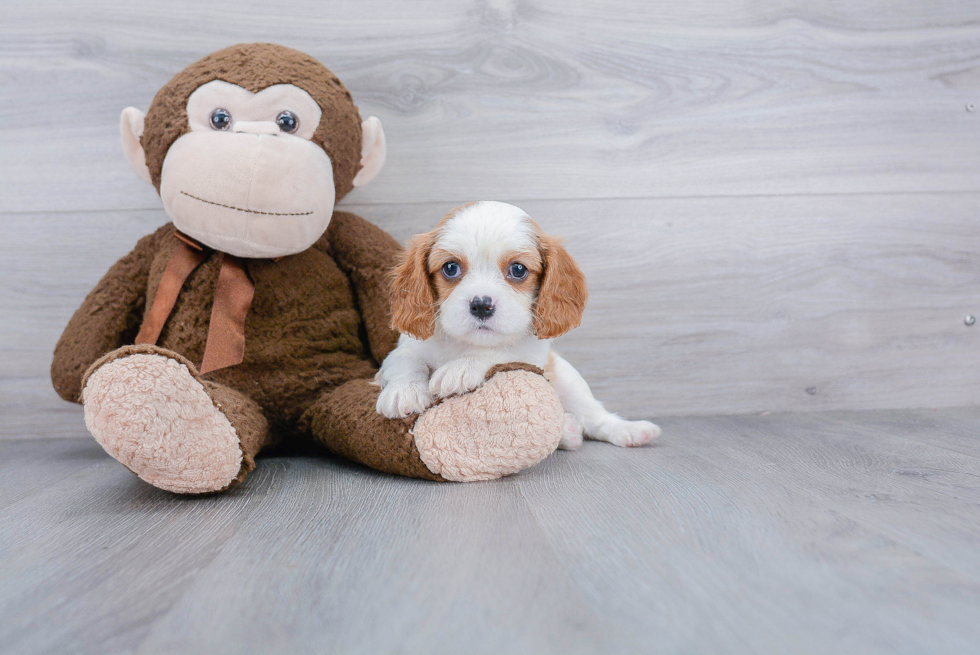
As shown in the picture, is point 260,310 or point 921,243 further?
point 921,243

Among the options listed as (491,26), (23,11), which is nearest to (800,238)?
(491,26)

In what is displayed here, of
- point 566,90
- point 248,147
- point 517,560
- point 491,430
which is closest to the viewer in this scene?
point 517,560

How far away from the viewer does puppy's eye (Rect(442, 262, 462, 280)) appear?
3.41 ft

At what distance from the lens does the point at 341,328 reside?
1271mm

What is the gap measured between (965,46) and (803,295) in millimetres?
712

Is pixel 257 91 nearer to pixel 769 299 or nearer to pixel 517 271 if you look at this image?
pixel 517 271

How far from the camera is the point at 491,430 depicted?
0.96 m

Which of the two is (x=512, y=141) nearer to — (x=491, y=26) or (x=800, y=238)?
(x=491, y=26)

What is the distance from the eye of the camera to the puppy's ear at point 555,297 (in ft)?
3.43

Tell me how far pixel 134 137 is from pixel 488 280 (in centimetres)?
73

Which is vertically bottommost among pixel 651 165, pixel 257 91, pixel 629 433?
pixel 629 433

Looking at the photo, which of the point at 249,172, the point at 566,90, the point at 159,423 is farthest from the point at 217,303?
the point at 566,90

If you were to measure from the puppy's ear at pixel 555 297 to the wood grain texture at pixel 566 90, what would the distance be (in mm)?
503

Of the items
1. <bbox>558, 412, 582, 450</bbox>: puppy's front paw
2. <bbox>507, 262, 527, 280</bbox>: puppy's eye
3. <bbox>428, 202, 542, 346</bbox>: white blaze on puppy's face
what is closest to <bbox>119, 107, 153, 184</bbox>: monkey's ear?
<bbox>428, 202, 542, 346</bbox>: white blaze on puppy's face
